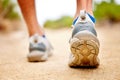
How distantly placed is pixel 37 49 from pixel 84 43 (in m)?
0.44

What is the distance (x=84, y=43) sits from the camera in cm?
110

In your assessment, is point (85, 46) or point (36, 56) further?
point (36, 56)

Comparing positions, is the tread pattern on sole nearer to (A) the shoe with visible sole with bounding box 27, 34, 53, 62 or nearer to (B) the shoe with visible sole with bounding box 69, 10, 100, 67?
(B) the shoe with visible sole with bounding box 69, 10, 100, 67

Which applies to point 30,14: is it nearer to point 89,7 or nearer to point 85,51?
point 89,7

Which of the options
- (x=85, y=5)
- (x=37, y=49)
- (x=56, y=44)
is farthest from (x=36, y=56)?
(x=56, y=44)

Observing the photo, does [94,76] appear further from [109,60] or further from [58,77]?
[109,60]

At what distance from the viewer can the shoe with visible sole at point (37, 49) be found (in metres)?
1.48

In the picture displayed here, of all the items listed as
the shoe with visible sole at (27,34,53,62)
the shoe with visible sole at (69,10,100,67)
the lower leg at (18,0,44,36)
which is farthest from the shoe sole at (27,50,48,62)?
the shoe with visible sole at (69,10,100,67)

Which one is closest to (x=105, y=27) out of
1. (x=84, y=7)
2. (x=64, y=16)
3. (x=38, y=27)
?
(x=64, y=16)

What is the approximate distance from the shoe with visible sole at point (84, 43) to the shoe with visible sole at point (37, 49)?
31 cm

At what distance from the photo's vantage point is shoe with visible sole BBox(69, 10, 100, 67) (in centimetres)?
110

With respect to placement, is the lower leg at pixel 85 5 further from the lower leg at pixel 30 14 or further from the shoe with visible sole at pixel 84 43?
the lower leg at pixel 30 14

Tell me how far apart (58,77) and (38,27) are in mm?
553

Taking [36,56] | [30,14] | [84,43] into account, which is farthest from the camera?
[30,14]
